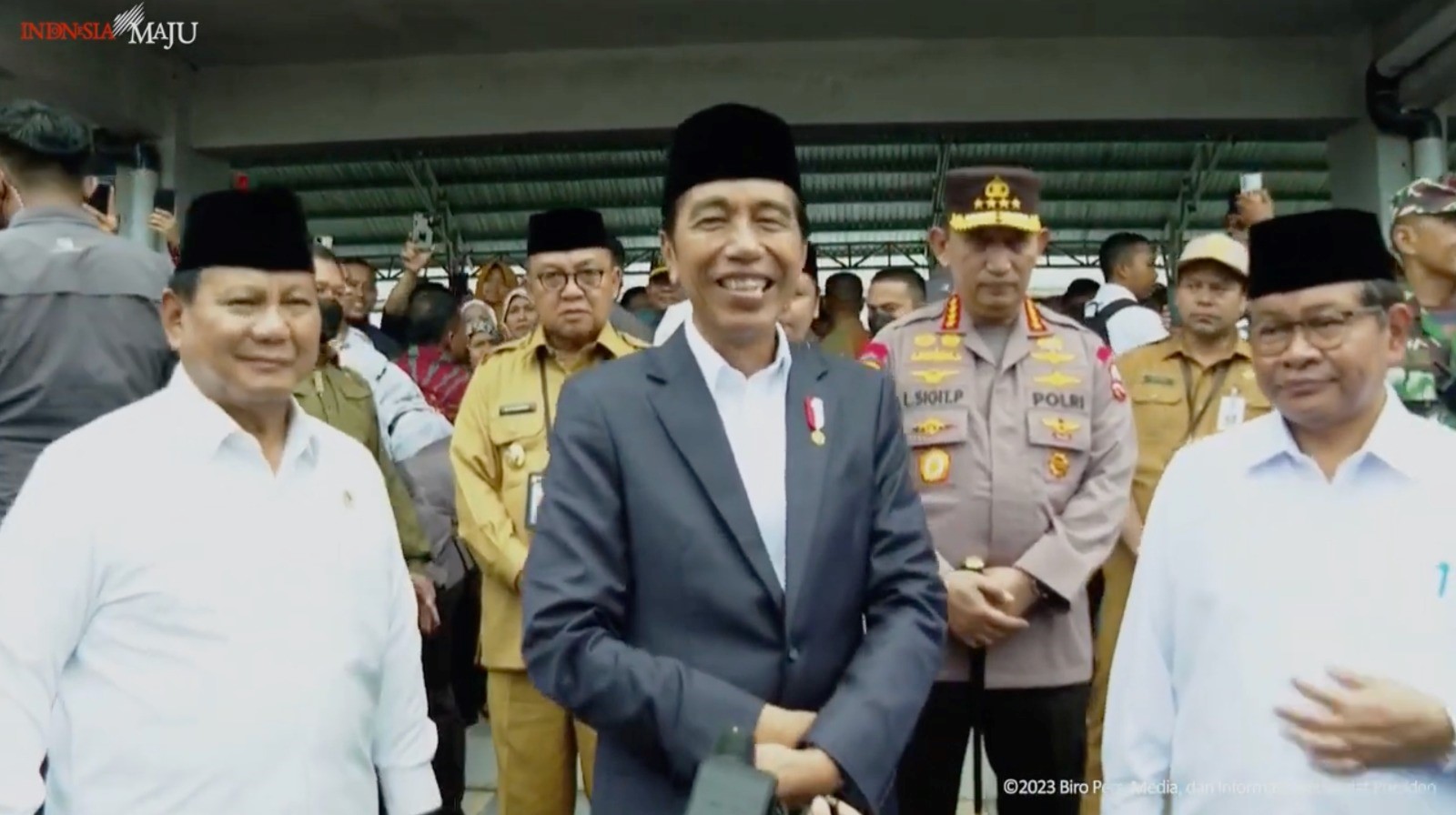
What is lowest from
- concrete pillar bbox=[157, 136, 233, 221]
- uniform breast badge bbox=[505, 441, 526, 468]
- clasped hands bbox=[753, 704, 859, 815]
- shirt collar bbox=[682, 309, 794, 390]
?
clasped hands bbox=[753, 704, 859, 815]

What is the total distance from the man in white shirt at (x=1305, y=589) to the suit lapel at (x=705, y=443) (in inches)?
24.2

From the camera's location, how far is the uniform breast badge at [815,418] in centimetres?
173

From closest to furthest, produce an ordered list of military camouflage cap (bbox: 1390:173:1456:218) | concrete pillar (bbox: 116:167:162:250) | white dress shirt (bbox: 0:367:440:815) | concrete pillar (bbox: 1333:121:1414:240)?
white dress shirt (bbox: 0:367:440:815) < military camouflage cap (bbox: 1390:173:1456:218) < concrete pillar (bbox: 1333:121:1414:240) < concrete pillar (bbox: 116:167:162:250)

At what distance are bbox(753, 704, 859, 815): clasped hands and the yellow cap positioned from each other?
7.87ft

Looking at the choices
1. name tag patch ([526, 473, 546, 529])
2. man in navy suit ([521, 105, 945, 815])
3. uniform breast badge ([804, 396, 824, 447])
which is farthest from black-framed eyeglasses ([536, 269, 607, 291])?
uniform breast badge ([804, 396, 824, 447])

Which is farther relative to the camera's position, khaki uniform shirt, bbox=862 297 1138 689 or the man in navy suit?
khaki uniform shirt, bbox=862 297 1138 689

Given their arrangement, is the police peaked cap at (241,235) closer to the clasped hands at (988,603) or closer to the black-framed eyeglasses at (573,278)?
the black-framed eyeglasses at (573,278)

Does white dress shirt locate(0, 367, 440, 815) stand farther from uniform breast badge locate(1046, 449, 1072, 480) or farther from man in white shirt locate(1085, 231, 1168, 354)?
man in white shirt locate(1085, 231, 1168, 354)

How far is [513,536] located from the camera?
9.52 feet

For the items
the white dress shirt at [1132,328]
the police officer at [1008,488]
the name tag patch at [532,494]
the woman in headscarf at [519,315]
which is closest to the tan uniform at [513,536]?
the name tag patch at [532,494]

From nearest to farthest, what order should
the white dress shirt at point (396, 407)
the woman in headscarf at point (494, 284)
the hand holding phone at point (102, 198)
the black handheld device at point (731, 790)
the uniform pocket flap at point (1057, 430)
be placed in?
the black handheld device at point (731, 790) < the uniform pocket flap at point (1057, 430) < the hand holding phone at point (102, 198) < the white dress shirt at point (396, 407) < the woman in headscarf at point (494, 284)

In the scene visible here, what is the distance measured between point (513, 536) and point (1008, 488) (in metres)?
1.14

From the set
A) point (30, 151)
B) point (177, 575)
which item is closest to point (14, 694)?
point (177, 575)

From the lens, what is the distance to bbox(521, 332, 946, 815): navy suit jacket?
156 cm
